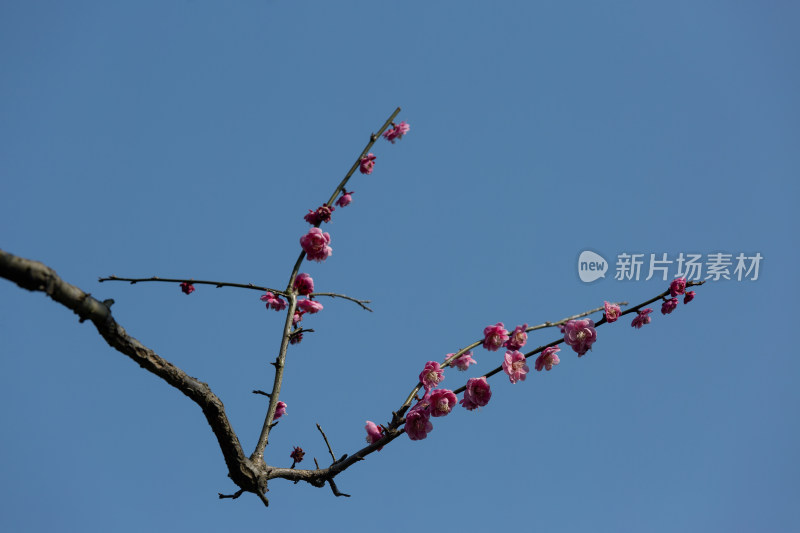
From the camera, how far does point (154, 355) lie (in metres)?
2.98

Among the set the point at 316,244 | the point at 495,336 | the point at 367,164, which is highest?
the point at 367,164

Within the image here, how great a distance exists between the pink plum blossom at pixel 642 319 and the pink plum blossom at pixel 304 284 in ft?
7.78

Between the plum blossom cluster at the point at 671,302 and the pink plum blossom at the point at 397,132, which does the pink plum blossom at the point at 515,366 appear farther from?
the pink plum blossom at the point at 397,132

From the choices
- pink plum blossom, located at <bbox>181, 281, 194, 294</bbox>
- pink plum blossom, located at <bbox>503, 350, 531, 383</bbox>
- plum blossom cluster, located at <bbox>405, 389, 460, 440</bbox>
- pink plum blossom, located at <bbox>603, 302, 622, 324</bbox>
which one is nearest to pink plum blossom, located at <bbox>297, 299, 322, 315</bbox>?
pink plum blossom, located at <bbox>181, 281, 194, 294</bbox>

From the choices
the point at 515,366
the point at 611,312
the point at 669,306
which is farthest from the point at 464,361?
the point at 669,306

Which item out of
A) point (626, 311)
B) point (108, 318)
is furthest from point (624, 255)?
point (108, 318)

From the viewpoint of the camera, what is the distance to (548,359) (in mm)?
3883

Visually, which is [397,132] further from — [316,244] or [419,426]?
[419,426]

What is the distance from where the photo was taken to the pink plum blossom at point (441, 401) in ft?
11.8

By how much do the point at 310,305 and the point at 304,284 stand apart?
0.52 ft

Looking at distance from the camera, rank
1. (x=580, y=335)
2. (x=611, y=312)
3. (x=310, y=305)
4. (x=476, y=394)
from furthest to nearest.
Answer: (x=310, y=305)
(x=611, y=312)
(x=580, y=335)
(x=476, y=394)

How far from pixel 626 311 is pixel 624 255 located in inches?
127

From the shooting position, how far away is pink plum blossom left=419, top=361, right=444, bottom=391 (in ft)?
12.1

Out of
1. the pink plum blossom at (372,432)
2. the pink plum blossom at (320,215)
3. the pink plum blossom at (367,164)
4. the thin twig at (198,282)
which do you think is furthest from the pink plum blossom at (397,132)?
the pink plum blossom at (372,432)
